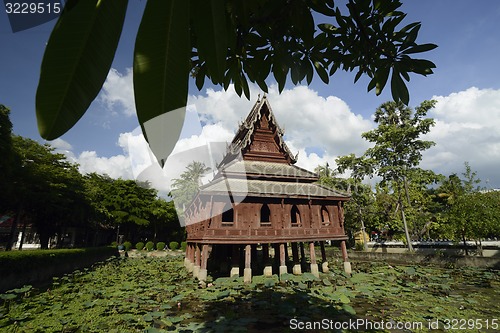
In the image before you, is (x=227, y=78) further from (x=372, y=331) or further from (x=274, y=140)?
(x=274, y=140)

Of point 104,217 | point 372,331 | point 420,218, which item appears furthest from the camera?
point 104,217

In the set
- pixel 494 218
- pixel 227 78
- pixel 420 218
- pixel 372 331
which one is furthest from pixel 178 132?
pixel 420 218

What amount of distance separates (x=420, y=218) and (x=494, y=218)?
8411mm

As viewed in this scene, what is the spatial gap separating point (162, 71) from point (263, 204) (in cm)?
1334

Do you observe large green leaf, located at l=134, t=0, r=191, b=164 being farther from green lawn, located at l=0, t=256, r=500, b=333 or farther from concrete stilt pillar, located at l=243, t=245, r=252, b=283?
concrete stilt pillar, located at l=243, t=245, r=252, b=283

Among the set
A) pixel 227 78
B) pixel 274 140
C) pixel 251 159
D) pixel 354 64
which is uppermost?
pixel 274 140

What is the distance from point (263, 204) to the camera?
1360 centimetres

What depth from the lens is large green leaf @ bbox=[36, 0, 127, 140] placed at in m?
0.44

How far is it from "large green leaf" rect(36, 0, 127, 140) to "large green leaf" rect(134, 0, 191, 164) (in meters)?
0.06

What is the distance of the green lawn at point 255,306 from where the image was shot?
693 centimetres

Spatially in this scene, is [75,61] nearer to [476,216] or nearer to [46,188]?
[476,216]

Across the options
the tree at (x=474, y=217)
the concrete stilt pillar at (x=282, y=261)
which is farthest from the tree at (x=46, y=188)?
the tree at (x=474, y=217)

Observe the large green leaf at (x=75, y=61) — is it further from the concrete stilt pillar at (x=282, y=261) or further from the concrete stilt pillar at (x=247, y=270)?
the concrete stilt pillar at (x=282, y=261)

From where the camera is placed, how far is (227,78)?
1.77m
